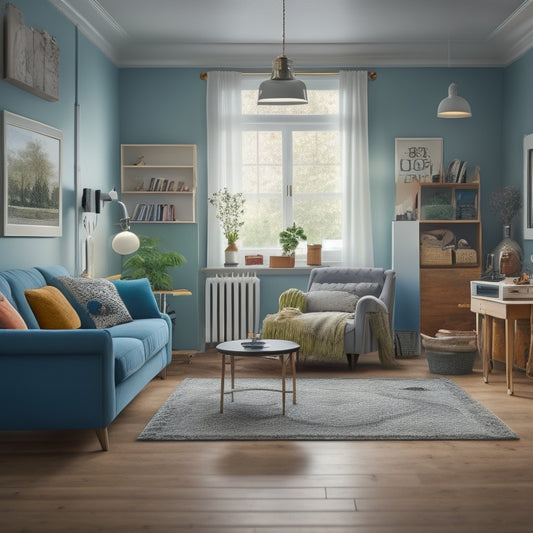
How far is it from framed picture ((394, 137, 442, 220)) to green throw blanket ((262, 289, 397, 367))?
1749 millimetres

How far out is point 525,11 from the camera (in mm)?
5914

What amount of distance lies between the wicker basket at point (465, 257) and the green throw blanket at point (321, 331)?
1369 millimetres

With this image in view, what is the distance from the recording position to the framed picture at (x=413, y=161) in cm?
730

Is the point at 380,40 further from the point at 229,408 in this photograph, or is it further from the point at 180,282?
the point at 229,408

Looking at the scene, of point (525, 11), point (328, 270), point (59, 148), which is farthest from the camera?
point (328, 270)

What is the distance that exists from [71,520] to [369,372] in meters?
3.64

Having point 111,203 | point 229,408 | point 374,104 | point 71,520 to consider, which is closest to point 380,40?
point 374,104

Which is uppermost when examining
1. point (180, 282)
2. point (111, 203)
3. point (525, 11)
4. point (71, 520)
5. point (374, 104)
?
point (525, 11)

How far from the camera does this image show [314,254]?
23.6 feet

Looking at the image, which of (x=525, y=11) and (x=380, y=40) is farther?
(x=380, y=40)

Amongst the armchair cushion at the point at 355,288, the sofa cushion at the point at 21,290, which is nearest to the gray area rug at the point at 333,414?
the sofa cushion at the point at 21,290

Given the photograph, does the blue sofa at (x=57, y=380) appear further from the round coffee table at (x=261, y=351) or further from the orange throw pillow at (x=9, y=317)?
the round coffee table at (x=261, y=351)

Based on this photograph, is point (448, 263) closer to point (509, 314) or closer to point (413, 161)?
point (413, 161)

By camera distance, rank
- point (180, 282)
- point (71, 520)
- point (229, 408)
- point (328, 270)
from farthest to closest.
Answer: point (180, 282)
point (328, 270)
point (229, 408)
point (71, 520)
